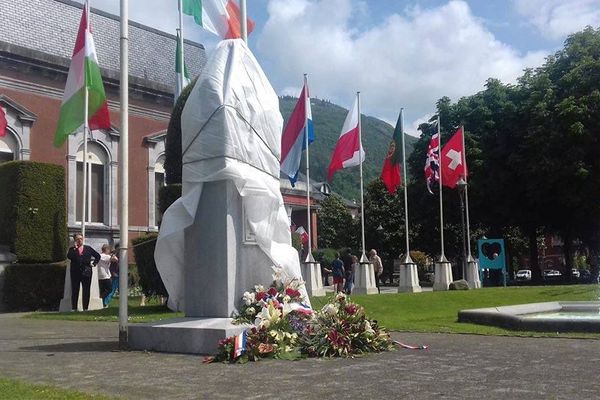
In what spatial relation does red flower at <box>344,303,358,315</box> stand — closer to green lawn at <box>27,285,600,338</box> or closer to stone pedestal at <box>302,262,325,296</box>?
green lawn at <box>27,285,600,338</box>

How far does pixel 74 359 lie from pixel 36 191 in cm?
1487

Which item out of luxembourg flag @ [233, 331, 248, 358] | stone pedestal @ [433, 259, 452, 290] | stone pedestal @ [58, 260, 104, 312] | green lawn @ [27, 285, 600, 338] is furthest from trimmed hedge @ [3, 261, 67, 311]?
stone pedestal @ [433, 259, 452, 290]

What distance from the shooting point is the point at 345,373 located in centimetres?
677

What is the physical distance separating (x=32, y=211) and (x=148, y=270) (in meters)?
6.16

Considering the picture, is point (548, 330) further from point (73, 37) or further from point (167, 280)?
point (73, 37)

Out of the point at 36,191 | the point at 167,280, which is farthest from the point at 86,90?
the point at 167,280

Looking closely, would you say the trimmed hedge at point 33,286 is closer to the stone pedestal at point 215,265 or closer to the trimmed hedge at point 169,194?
the trimmed hedge at point 169,194

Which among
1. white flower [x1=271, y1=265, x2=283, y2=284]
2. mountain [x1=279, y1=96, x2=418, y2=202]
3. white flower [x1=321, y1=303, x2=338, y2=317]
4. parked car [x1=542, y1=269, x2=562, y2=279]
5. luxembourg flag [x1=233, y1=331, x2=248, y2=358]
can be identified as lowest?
parked car [x1=542, y1=269, x2=562, y2=279]

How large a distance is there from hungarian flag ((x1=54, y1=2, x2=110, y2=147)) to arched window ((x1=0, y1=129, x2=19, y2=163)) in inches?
408

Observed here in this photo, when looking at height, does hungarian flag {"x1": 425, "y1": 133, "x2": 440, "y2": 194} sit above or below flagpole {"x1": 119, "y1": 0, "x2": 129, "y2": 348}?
above

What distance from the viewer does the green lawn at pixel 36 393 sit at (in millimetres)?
5512

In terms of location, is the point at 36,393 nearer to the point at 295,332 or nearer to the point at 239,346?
the point at 239,346

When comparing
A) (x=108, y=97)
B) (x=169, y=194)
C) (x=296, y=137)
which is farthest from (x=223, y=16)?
(x=108, y=97)

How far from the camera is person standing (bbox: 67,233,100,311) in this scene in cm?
1753
